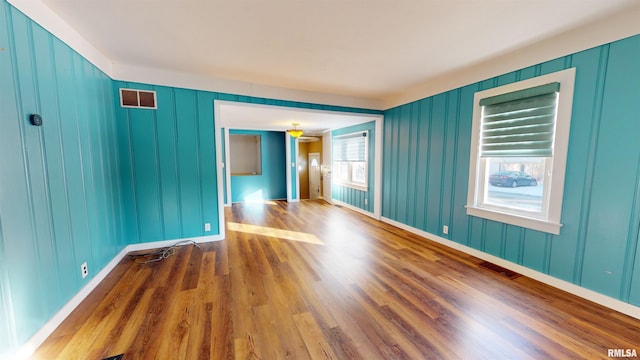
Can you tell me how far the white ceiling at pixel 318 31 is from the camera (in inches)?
71.8

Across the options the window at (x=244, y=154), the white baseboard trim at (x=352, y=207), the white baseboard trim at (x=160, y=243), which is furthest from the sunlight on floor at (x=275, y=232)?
the window at (x=244, y=154)

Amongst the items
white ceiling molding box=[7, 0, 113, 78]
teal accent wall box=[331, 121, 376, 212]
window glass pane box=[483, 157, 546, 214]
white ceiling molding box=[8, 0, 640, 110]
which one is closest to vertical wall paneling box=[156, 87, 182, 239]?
white ceiling molding box=[8, 0, 640, 110]

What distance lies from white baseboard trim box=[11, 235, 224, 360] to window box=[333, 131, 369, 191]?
3.99 meters

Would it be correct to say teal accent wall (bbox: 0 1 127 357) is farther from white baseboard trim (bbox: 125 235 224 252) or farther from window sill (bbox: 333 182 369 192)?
window sill (bbox: 333 182 369 192)

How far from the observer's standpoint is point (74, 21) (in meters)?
2.06

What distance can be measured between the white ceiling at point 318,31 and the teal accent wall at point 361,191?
2.05m

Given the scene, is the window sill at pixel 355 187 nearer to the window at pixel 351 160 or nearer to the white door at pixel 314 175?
the window at pixel 351 160

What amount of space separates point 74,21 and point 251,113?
291cm

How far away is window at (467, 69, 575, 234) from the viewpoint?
2.32 metres

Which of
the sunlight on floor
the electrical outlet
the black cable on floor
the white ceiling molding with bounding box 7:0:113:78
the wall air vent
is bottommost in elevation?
the sunlight on floor

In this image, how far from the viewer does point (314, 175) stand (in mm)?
8930

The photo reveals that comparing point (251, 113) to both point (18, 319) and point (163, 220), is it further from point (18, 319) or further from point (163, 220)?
point (18, 319)

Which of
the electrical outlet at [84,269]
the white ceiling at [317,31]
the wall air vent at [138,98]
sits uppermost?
the white ceiling at [317,31]

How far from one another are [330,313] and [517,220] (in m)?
2.32
